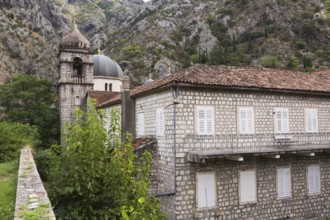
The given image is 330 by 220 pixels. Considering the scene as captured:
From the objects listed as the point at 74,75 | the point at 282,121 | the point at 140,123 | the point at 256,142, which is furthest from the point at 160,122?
the point at 74,75

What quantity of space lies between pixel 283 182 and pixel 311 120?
4.04 m

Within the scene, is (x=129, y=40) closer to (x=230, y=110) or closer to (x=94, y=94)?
(x=94, y=94)

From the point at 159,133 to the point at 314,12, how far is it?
78455 mm

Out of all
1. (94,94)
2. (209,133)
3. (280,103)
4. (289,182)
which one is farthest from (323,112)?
(94,94)

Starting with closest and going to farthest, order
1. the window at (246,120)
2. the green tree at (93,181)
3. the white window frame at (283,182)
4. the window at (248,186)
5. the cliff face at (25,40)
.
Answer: the green tree at (93,181) → the window at (248,186) → the window at (246,120) → the white window frame at (283,182) → the cliff face at (25,40)

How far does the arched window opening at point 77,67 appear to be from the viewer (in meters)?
34.3

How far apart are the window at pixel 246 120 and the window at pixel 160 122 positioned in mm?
3765

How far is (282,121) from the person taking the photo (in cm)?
1684

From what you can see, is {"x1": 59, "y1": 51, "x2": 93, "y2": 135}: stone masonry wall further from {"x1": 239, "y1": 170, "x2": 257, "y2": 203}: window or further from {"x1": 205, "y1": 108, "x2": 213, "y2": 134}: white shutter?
{"x1": 239, "y1": 170, "x2": 257, "y2": 203}: window

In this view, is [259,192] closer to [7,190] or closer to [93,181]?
[93,181]

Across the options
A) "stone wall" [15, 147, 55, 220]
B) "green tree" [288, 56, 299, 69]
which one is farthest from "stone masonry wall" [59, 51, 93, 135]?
"green tree" [288, 56, 299, 69]

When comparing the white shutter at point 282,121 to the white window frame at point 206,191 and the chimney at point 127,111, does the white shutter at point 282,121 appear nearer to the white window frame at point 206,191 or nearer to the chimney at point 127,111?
the white window frame at point 206,191

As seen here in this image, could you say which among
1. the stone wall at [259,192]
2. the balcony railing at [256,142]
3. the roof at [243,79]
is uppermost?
the roof at [243,79]

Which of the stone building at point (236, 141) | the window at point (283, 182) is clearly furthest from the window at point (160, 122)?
the window at point (283, 182)
